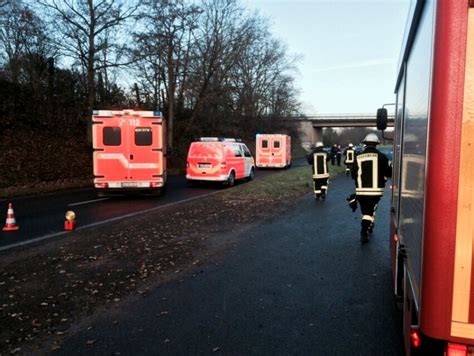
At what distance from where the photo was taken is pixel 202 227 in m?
9.24

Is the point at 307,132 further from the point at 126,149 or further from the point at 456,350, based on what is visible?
the point at 456,350

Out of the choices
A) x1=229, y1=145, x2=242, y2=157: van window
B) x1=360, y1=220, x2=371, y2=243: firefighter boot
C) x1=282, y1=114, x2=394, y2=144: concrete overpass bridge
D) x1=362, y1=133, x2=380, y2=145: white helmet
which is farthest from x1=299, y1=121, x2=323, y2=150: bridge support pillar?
x1=362, y1=133, x2=380, y2=145: white helmet

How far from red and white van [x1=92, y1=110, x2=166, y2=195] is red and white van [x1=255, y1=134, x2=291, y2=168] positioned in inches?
716

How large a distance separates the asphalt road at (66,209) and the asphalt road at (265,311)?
407cm

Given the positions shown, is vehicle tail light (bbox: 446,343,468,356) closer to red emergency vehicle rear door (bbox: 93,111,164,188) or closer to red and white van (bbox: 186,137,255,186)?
red emergency vehicle rear door (bbox: 93,111,164,188)

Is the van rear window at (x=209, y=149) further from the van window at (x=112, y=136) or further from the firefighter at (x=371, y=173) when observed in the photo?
the firefighter at (x=371, y=173)

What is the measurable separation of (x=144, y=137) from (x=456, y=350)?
44.3 feet

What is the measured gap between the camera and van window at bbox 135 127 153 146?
1456 cm

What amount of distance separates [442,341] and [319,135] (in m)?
84.4

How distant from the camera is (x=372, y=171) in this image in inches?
282

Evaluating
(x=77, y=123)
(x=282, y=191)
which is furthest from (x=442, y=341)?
(x=77, y=123)

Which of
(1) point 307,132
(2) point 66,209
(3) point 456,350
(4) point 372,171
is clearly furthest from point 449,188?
(1) point 307,132

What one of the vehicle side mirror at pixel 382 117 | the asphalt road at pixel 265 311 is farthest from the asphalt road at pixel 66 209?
the vehicle side mirror at pixel 382 117

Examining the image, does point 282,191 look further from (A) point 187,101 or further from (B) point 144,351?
(A) point 187,101
